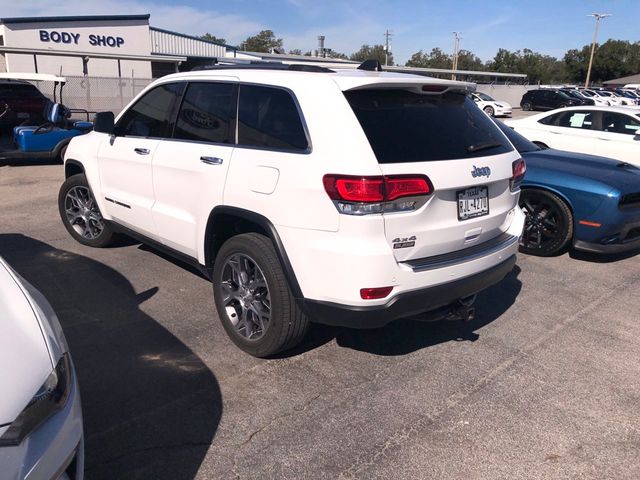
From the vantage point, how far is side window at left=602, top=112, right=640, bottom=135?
9406 mm

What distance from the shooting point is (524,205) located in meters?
6.10

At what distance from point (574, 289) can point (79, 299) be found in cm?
447

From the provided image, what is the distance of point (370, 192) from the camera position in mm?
2855

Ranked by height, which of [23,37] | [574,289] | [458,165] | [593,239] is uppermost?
[23,37]

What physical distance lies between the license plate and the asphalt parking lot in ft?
3.39

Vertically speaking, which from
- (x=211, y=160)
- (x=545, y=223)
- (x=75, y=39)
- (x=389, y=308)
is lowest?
(x=545, y=223)

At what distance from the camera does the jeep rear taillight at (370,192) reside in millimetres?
2857

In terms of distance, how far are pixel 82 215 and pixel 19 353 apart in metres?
4.12

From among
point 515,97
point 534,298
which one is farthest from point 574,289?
point 515,97

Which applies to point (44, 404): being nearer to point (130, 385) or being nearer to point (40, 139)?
point (130, 385)

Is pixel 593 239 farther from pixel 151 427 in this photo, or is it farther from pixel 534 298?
pixel 151 427

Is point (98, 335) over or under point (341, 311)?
under

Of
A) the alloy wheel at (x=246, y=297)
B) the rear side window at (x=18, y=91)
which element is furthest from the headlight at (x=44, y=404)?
the rear side window at (x=18, y=91)

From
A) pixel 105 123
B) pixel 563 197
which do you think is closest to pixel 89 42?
pixel 105 123
